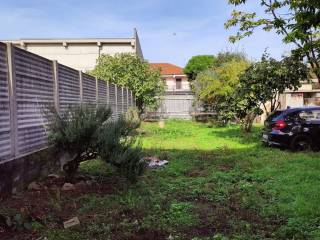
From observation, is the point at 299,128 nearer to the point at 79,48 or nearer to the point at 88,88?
the point at 88,88

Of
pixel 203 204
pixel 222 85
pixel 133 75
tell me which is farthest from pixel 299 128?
pixel 133 75

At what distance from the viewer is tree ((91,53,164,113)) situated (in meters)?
28.5

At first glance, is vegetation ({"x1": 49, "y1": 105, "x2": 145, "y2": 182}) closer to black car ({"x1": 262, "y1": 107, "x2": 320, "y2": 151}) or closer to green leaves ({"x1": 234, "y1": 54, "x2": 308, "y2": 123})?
black car ({"x1": 262, "y1": 107, "x2": 320, "y2": 151})

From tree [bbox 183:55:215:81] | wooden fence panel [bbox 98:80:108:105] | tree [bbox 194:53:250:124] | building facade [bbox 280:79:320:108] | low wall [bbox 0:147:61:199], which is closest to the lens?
low wall [bbox 0:147:61:199]

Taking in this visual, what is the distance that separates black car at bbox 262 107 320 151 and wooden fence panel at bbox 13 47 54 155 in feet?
25.0

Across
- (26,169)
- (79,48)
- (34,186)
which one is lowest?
(34,186)

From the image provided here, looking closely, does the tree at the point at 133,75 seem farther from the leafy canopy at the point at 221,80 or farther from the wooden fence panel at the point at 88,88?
the wooden fence panel at the point at 88,88

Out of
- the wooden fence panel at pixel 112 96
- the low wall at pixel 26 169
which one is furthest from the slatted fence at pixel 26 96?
the wooden fence panel at pixel 112 96

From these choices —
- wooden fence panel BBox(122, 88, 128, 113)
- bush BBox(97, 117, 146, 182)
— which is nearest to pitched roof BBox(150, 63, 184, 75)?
wooden fence panel BBox(122, 88, 128, 113)

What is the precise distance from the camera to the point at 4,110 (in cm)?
689

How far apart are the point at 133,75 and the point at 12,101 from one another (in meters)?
21.8

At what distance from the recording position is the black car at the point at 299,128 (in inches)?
536

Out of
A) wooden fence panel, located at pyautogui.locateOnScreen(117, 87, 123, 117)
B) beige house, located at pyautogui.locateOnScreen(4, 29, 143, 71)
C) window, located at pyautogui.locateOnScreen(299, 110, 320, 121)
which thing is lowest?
window, located at pyautogui.locateOnScreen(299, 110, 320, 121)

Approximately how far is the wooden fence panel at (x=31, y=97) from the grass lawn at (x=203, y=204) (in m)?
1.35
